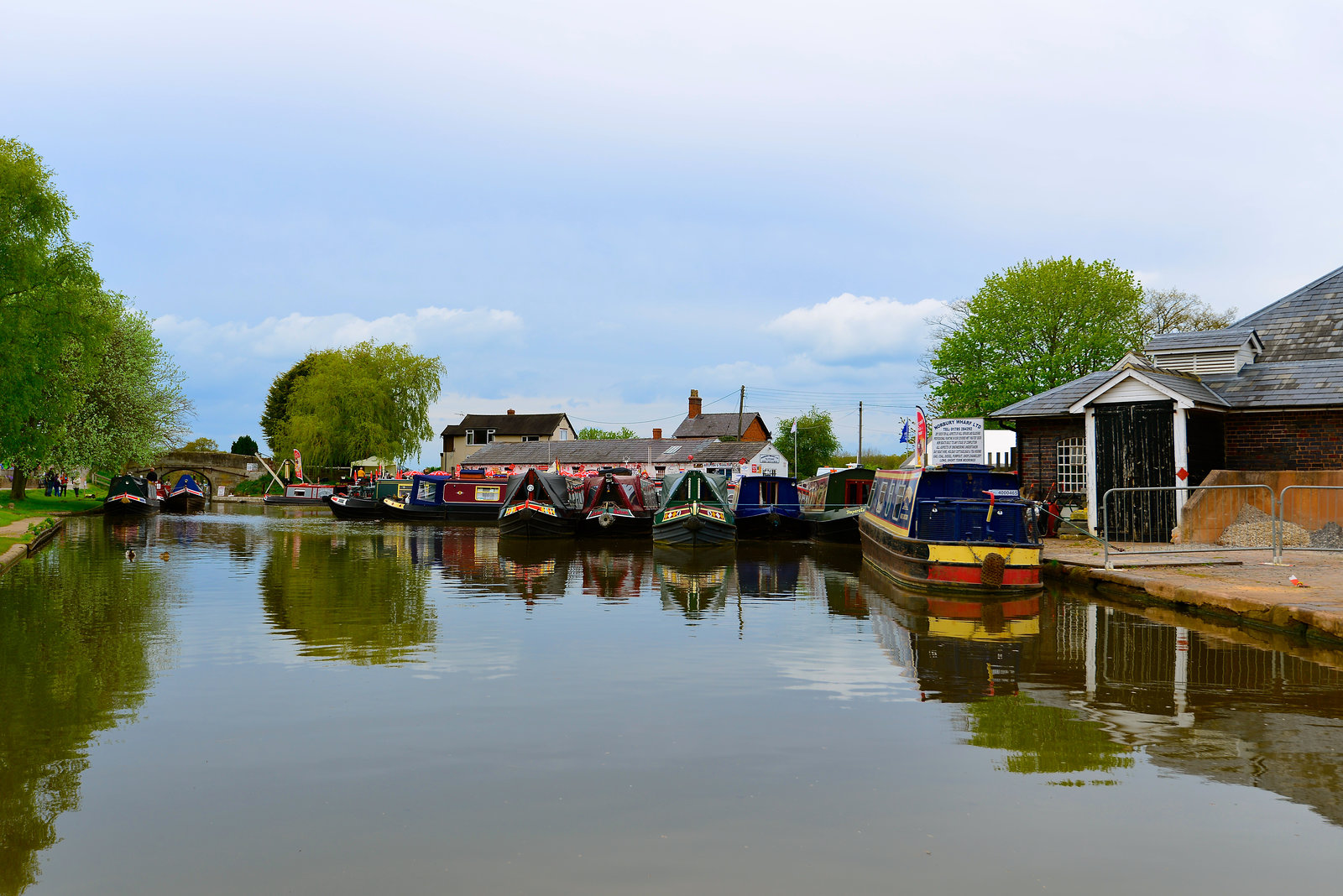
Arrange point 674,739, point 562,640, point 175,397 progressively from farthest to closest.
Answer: point 175,397
point 562,640
point 674,739

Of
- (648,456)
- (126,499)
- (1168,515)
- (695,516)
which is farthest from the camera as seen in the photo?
(648,456)

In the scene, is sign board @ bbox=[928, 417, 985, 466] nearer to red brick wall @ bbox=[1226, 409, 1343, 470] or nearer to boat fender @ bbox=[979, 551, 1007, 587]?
red brick wall @ bbox=[1226, 409, 1343, 470]

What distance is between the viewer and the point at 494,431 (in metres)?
82.1

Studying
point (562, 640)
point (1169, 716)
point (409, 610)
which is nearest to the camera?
point (1169, 716)

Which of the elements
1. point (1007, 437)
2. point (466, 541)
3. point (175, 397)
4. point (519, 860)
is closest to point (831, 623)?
point (519, 860)

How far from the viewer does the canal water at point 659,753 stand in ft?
16.1

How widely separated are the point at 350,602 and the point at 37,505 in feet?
103

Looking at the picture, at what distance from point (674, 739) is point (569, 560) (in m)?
16.3

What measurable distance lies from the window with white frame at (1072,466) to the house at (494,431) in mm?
58648

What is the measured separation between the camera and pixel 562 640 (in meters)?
11.6

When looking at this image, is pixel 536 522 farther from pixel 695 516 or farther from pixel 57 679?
pixel 57 679

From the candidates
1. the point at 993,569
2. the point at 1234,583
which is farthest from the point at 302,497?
the point at 1234,583

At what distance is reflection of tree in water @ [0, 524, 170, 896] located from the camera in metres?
5.51

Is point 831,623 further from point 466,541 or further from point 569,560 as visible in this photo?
point 466,541
